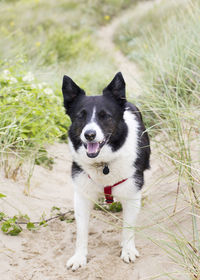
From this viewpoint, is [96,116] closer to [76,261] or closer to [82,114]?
[82,114]

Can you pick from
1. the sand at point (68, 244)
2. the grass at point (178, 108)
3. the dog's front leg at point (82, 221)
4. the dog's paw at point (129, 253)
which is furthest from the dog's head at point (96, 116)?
the dog's paw at point (129, 253)

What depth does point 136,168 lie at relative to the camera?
10.2 ft

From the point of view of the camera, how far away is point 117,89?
3107 millimetres

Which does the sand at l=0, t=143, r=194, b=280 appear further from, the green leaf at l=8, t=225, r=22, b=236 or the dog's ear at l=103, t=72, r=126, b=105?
the dog's ear at l=103, t=72, r=126, b=105

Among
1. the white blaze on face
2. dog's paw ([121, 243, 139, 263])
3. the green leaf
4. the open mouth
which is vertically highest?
the white blaze on face

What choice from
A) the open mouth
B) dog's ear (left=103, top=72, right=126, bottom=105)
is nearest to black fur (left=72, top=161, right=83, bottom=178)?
the open mouth

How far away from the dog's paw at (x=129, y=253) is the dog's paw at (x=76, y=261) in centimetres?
33

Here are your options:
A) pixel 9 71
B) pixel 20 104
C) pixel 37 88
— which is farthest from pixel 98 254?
pixel 9 71

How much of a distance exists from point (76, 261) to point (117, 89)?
1498 millimetres

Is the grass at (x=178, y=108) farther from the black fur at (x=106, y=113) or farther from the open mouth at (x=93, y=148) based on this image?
the open mouth at (x=93, y=148)

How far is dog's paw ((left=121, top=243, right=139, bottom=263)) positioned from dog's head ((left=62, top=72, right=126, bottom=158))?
33.5 inches

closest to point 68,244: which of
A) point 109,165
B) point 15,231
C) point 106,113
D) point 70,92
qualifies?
point 15,231

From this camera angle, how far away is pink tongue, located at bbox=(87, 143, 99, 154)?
2.81m

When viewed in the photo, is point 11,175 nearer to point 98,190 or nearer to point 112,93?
point 98,190
